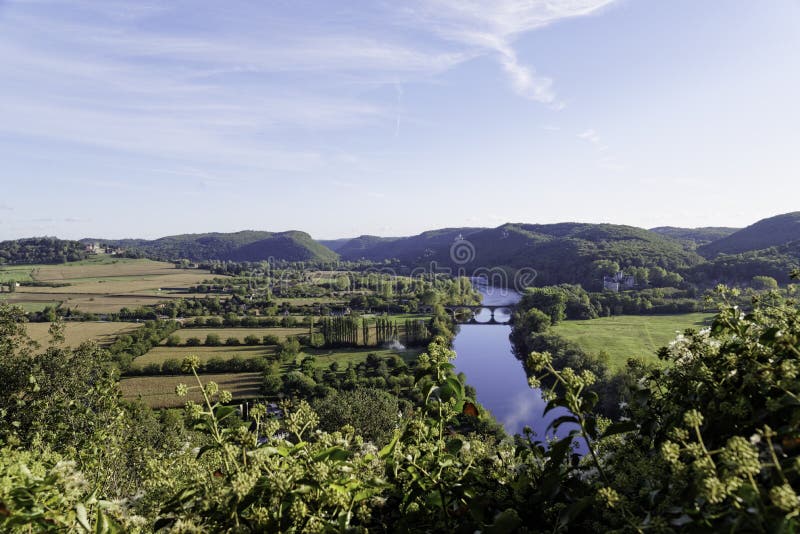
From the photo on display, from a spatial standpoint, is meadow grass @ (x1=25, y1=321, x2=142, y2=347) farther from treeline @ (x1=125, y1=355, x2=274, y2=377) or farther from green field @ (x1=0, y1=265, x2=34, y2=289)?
green field @ (x1=0, y1=265, x2=34, y2=289)

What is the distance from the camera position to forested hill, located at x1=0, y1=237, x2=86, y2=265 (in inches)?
5428

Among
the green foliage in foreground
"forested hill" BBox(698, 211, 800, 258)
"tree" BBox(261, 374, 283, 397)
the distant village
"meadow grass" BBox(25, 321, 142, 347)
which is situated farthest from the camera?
"forested hill" BBox(698, 211, 800, 258)

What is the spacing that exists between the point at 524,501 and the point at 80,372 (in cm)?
1565

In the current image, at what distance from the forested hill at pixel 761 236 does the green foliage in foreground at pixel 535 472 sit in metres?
150

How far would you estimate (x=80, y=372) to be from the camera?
507 inches

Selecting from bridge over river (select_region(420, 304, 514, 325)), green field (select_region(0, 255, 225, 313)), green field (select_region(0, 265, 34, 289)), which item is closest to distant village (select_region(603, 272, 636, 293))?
bridge over river (select_region(420, 304, 514, 325))

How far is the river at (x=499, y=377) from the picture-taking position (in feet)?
136

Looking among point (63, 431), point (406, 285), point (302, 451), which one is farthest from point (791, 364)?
point (406, 285)

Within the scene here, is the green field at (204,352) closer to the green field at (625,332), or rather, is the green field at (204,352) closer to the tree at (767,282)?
the green field at (625,332)

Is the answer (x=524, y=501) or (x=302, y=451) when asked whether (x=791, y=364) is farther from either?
(x=302, y=451)

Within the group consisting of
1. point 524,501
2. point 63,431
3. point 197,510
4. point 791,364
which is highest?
point 791,364

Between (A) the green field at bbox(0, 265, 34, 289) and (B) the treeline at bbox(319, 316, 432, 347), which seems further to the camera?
(A) the green field at bbox(0, 265, 34, 289)

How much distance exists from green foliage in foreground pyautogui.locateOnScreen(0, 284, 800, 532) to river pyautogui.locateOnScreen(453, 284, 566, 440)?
2544cm

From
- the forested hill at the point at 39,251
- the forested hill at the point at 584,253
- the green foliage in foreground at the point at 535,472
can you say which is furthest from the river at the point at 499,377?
the forested hill at the point at 39,251
